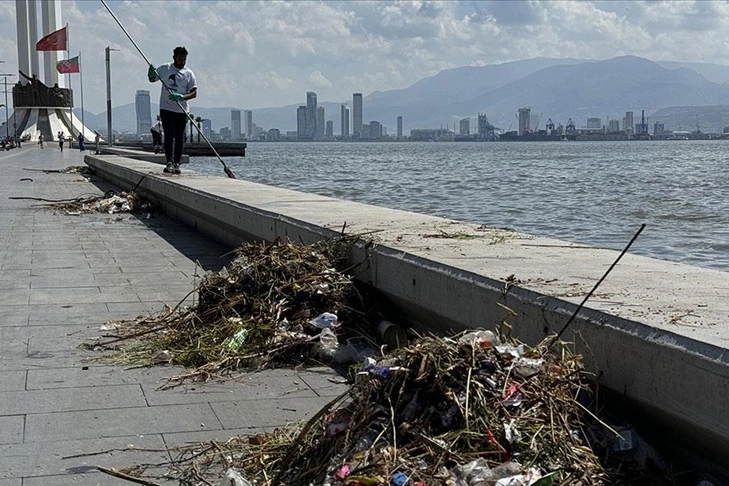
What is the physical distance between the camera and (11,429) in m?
4.02

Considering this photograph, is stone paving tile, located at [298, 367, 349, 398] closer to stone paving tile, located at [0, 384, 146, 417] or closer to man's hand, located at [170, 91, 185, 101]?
stone paving tile, located at [0, 384, 146, 417]

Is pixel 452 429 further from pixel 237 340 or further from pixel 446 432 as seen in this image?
pixel 237 340

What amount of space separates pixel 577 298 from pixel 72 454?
77.7 inches

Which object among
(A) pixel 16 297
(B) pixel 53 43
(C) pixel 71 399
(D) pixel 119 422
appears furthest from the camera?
(B) pixel 53 43

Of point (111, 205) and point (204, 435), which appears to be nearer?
point (204, 435)

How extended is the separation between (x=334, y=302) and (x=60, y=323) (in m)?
1.84

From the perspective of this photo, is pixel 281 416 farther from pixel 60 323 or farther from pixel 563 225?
pixel 563 225

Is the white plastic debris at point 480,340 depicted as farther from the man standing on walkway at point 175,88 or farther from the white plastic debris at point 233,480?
the man standing on walkway at point 175,88

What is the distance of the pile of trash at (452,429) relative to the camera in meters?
2.95

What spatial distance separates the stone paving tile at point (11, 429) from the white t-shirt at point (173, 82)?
927cm

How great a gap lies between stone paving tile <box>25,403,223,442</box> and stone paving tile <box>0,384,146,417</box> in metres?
0.08

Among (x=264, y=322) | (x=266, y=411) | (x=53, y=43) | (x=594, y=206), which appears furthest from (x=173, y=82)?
(x=53, y=43)

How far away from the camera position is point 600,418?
3246 mm

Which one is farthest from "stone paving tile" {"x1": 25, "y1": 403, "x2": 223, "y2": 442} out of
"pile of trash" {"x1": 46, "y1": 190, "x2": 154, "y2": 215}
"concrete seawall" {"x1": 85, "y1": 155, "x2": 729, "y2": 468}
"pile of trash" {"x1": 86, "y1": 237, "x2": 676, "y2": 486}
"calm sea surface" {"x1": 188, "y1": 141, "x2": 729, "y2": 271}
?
"calm sea surface" {"x1": 188, "y1": 141, "x2": 729, "y2": 271}
